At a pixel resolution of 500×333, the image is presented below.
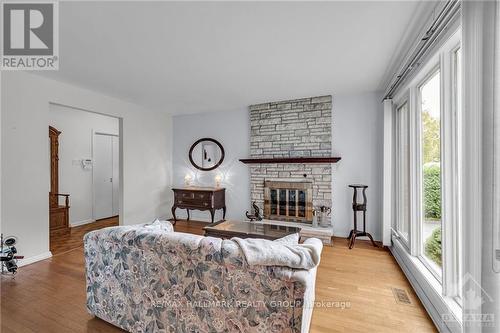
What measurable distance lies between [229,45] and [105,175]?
5016mm

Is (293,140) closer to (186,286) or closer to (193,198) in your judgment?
(193,198)

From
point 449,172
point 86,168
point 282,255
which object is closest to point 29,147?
point 86,168

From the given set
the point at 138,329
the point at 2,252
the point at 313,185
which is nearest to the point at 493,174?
the point at 138,329

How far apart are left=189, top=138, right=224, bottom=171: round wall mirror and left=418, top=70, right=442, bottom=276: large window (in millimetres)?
3600

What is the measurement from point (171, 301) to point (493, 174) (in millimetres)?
1934

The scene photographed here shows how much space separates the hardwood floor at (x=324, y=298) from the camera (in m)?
1.81

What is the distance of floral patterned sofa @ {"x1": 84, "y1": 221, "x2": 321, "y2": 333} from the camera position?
1288 mm

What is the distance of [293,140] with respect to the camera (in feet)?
14.4

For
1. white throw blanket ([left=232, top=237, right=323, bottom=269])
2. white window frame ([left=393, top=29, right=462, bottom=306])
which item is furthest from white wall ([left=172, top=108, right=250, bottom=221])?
white throw blanket ([left=232, top=237, right=323, bottom=269])

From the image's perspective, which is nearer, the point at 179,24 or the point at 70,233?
the point at 179,24

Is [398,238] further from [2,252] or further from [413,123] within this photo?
[2,252]

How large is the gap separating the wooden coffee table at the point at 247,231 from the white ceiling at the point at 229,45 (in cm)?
209

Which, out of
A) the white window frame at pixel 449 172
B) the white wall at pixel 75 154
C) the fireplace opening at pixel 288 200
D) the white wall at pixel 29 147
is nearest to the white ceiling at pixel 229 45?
the white wall at pixel 29 147

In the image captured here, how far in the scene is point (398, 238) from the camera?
3.09 m
